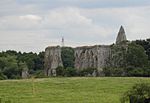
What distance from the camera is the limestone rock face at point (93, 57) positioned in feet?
313

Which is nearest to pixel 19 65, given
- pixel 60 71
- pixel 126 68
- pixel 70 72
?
pixel 60 71

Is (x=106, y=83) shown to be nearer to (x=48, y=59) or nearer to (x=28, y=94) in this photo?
(x=28, y=94)

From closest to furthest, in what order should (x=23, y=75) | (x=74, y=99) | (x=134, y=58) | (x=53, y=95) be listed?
(x=74, y=99) < (x=53, y=95) < (x=134, y=58) < (x=23, y=75)

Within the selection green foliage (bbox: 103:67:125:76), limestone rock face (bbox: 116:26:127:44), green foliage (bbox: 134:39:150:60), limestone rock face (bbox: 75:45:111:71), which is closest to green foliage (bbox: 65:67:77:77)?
green foliage (bbox: 103:67:125:76)

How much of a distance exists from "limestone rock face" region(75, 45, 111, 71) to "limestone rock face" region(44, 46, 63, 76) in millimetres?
3639

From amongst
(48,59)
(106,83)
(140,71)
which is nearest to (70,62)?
(48,59)

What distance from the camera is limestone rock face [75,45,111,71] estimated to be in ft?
313

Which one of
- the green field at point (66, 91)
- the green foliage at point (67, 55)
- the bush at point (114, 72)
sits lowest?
the green field at point (66, 91)

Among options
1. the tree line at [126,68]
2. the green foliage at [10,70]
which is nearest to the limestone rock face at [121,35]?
the tree line at [126,68]

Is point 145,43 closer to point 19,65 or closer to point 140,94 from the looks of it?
point 19,65

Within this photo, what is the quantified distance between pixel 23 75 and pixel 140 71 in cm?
2690

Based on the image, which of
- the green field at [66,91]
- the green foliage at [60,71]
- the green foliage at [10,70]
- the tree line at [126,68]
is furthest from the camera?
the green foliage at [10,70]

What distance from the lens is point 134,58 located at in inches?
3393

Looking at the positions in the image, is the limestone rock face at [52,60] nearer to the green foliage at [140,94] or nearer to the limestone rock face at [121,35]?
the limestone rock face at [121,35]
